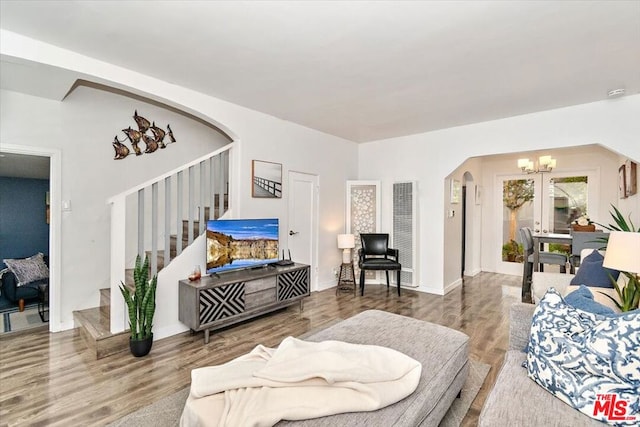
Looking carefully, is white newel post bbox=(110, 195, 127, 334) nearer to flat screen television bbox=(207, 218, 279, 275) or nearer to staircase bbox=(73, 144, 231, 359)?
staircase bbox=(73, 144, 231, 359)

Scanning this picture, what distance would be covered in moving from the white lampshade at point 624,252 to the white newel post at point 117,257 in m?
3.74

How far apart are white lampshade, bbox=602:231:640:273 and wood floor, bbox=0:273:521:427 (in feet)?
4.01

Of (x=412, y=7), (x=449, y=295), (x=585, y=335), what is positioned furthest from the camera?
(x=449, y=295)

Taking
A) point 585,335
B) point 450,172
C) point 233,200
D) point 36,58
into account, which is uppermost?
point 36,58

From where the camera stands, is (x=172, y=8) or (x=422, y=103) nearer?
(x=172, y=8)

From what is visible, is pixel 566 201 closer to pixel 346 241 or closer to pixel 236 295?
pixel 346 241

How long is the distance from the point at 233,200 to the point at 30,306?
3.28m

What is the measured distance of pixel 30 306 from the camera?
4.27 meters

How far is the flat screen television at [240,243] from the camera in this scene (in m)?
3.43

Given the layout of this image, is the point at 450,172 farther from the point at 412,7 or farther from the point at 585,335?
the point at 585,335

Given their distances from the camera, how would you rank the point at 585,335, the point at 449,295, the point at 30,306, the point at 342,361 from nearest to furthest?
the point at 585,335 < the point at 342,361 < the point at 30,306 < the point at 449,295

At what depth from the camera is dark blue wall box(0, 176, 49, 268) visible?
4742 millimetres

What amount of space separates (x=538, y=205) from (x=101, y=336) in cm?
712

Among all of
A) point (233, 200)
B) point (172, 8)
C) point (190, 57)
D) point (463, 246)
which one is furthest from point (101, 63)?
point (463, 246)
